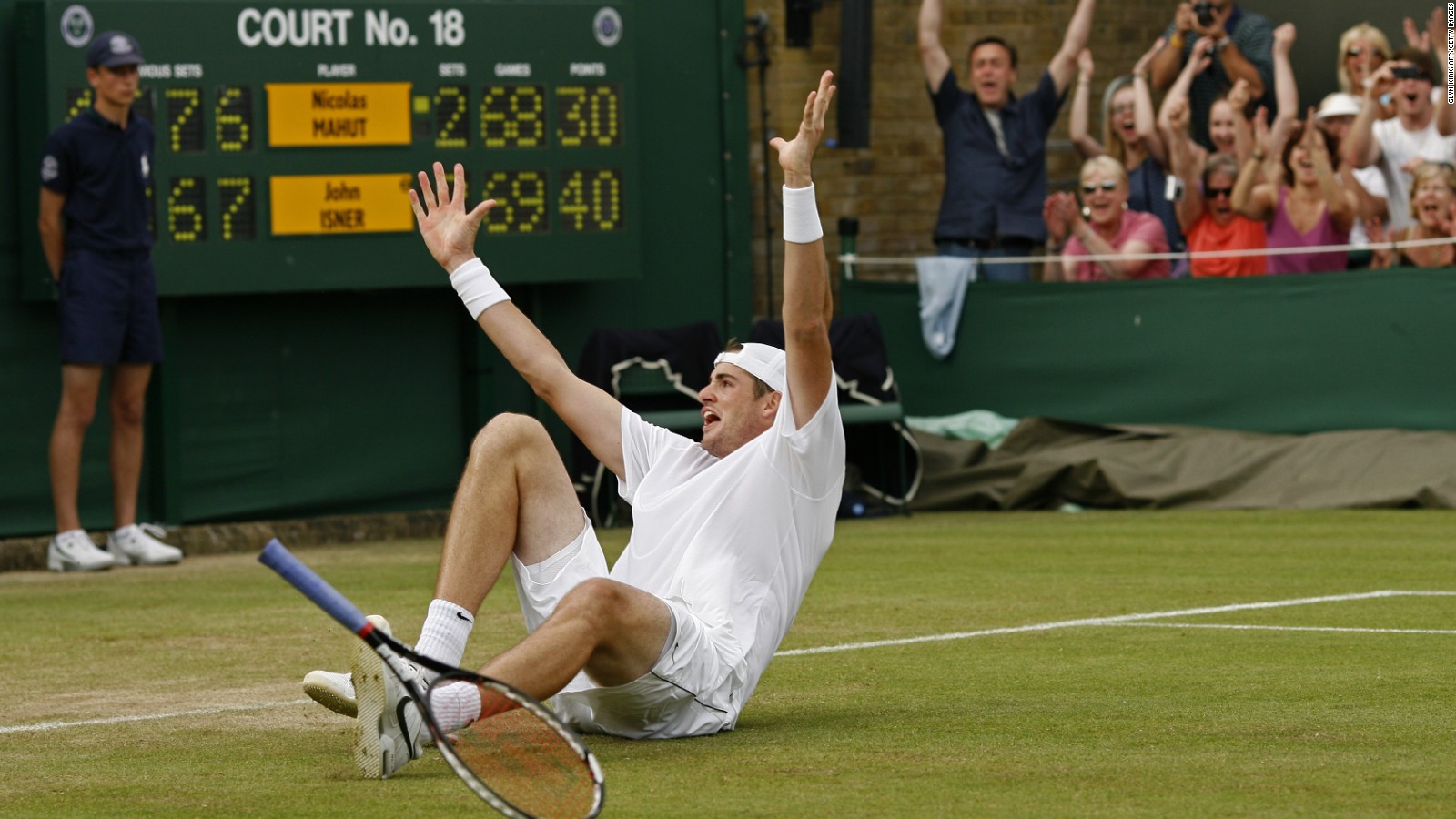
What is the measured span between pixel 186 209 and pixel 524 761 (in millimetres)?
8347

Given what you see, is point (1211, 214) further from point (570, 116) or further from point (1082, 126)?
point (570, 116)

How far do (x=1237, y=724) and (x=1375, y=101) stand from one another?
30.1ft

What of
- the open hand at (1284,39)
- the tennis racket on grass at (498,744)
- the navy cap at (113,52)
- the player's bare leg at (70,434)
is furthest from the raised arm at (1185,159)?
the tennis racket on grass at (498,744)

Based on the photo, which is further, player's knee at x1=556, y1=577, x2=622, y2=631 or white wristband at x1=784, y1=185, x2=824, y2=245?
white wristband at x1=784, y1=185, x2=824, y2=245

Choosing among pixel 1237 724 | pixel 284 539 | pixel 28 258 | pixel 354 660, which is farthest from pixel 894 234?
pixel 354 660

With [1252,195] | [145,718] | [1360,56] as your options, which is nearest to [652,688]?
[145,718]

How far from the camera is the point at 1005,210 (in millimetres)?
15656

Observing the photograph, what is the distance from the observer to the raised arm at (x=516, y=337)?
22.2 feet

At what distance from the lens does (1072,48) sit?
1560cm

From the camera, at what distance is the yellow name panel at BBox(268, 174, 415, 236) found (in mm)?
13641

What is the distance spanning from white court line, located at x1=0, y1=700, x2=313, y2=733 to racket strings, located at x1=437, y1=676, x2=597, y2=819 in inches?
46.4

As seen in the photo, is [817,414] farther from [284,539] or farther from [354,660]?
[284,539]

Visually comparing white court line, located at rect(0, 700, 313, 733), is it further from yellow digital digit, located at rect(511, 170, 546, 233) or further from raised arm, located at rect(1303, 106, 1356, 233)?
raised arm, located at rect(1303, 106, 1356, 233)

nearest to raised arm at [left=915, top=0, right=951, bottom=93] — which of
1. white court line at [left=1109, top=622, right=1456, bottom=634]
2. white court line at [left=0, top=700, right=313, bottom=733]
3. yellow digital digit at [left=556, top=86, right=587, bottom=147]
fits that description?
yellow digital digit at [left=556, top=86, right=587, bottom=147]
